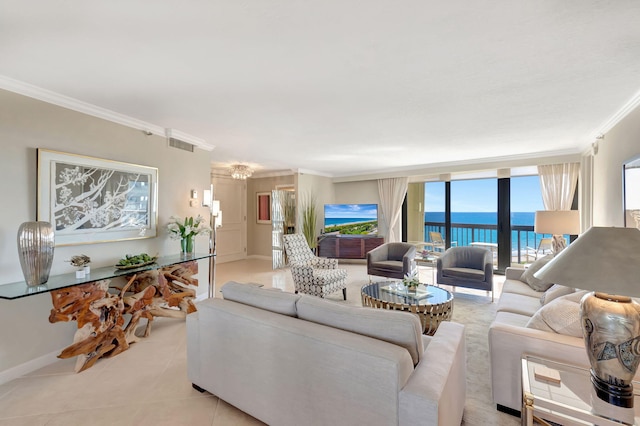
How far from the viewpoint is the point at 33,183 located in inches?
94.6

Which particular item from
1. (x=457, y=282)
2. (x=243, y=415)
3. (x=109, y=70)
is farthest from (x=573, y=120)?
(x=109, y=70)

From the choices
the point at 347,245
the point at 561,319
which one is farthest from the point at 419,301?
the point at 347,245

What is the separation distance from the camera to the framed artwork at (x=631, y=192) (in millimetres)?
2275

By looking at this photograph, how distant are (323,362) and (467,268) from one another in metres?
3.88

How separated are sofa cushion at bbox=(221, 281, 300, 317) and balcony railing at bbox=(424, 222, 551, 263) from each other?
5613 mm

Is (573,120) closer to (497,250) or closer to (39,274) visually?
(497,250)

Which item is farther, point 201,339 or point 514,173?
point 514,173

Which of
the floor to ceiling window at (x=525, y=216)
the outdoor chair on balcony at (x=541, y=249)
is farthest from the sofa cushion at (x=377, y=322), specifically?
the outdoor chair on balcony at (x=541, y=249)

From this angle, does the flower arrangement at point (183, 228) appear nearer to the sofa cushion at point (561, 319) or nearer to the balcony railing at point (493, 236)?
the sofa cushion at point (561, 319)

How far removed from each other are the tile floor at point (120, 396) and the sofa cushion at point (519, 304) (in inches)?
95.0

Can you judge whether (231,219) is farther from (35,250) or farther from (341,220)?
(35,250)

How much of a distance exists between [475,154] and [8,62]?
5.76 meters

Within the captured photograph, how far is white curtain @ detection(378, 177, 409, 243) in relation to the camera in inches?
264

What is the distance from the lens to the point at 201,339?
6.58 feet
